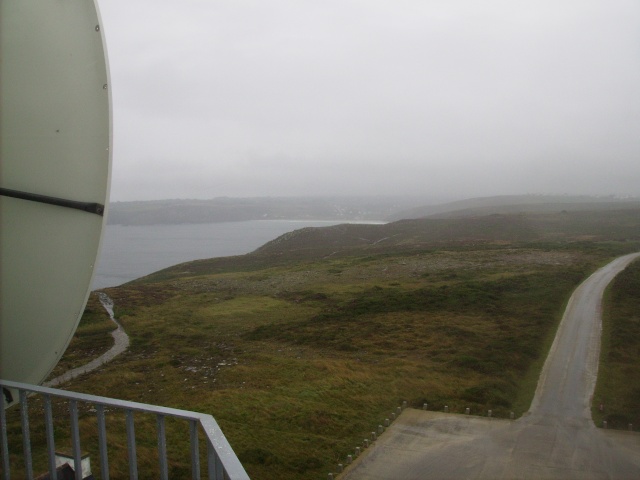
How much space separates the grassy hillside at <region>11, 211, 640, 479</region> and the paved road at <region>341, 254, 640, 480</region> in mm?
704

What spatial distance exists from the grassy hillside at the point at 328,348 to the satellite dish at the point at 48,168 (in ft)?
5.47

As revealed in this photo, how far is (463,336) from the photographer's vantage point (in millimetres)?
20891

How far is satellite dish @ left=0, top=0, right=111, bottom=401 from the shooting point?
305cm

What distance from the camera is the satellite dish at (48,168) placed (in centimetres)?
305

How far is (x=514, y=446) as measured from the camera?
10.8m

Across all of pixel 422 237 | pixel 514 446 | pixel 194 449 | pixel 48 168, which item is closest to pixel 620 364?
pixel 514 446

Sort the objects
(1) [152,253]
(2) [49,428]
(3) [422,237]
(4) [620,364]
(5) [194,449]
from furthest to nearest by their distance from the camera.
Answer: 1. (1) [152,253]
2. (3) [422,237]
3. (4) [620,364]
4. (2) [49,428]
5. (5) [194,449]

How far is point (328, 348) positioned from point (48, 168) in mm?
17923

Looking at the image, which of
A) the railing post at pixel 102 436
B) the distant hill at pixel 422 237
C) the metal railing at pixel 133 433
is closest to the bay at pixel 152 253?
the distant hill at pixel 422 237

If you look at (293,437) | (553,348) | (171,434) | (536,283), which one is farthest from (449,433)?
(536,283)

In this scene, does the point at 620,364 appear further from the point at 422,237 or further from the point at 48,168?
the point at 422,237

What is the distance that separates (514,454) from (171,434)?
281 inches

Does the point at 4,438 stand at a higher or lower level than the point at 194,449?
lower

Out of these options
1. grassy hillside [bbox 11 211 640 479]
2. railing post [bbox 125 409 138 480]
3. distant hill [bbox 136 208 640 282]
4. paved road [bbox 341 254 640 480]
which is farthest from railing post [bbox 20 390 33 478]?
distant hill [bbox 136 208 640 282]
